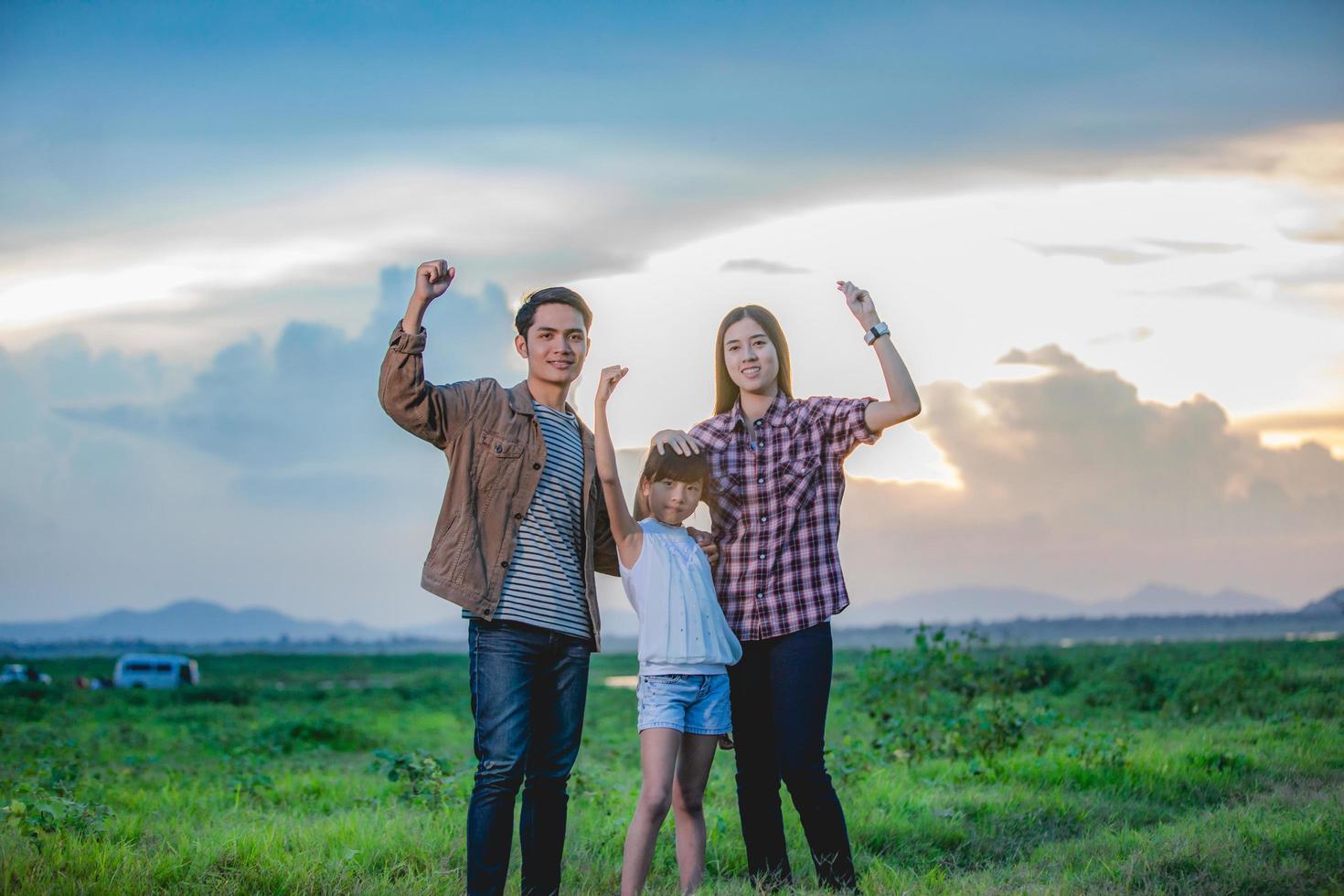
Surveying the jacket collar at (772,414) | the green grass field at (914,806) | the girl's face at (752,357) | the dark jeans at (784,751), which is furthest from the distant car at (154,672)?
the girl's face at (752,357)

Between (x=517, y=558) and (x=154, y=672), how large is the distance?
40.6 metres

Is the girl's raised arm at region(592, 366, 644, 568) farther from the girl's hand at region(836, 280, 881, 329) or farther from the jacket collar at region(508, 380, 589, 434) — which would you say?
the girl's hand at region(836, 280, 881, 329)

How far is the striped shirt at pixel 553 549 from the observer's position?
4.03 metres

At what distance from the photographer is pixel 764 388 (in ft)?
15.1

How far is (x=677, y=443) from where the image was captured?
14.4 feet

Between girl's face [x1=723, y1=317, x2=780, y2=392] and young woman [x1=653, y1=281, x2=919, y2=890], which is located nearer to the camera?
young woman [x1=653, y1=281, x2=919, y2=890]

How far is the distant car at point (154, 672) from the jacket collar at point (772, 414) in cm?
3890

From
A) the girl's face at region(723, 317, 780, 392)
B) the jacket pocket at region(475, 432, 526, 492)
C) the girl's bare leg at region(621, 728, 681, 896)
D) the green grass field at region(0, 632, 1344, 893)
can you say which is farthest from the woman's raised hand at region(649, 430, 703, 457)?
the green grass field at region(0, 632, 1344, 893)

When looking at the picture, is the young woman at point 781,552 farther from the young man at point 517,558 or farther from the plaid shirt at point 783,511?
the young man at point 517,558

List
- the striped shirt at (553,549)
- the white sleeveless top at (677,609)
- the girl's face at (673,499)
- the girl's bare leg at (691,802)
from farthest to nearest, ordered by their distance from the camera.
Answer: the girl's face at (673,499), the girl's bare leg at (691,802), the white sleeveless top at (677,609), the striped shirt at (553,549)

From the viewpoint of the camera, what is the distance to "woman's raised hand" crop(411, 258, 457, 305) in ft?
13.1

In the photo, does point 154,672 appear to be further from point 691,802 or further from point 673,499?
point 673,499

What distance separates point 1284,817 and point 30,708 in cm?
2389

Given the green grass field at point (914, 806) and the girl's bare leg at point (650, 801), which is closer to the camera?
the girl's bare leg at point (650, 801)
